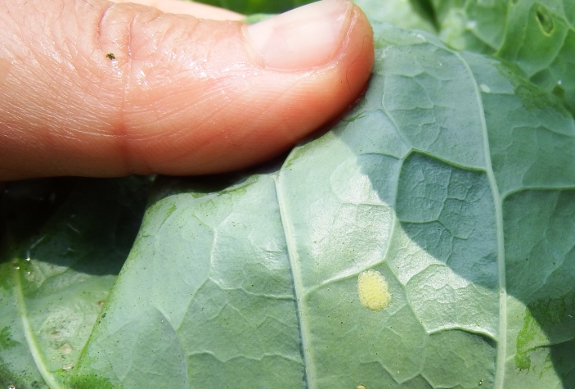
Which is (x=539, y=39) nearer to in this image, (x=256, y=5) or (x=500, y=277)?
(x=500, y=277)

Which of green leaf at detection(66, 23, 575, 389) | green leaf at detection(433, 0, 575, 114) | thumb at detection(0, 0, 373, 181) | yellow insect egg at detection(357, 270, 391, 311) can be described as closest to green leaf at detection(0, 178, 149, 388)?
green leaf at detection(66, 23, 575, 389)

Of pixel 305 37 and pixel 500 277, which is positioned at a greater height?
pixel 305 37

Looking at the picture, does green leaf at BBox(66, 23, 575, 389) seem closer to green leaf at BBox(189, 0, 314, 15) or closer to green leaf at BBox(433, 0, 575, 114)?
green leaf at BBox(433, 0, 575, 114)

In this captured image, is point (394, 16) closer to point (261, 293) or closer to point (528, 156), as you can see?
point (528, 156)

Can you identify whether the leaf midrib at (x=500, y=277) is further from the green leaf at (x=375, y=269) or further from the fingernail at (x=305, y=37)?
the fingernail at (x=305, y=37)

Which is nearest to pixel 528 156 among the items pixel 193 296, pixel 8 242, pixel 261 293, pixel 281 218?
pixel 281 218

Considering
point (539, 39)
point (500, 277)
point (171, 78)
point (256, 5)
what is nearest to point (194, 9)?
point (256, 5)
